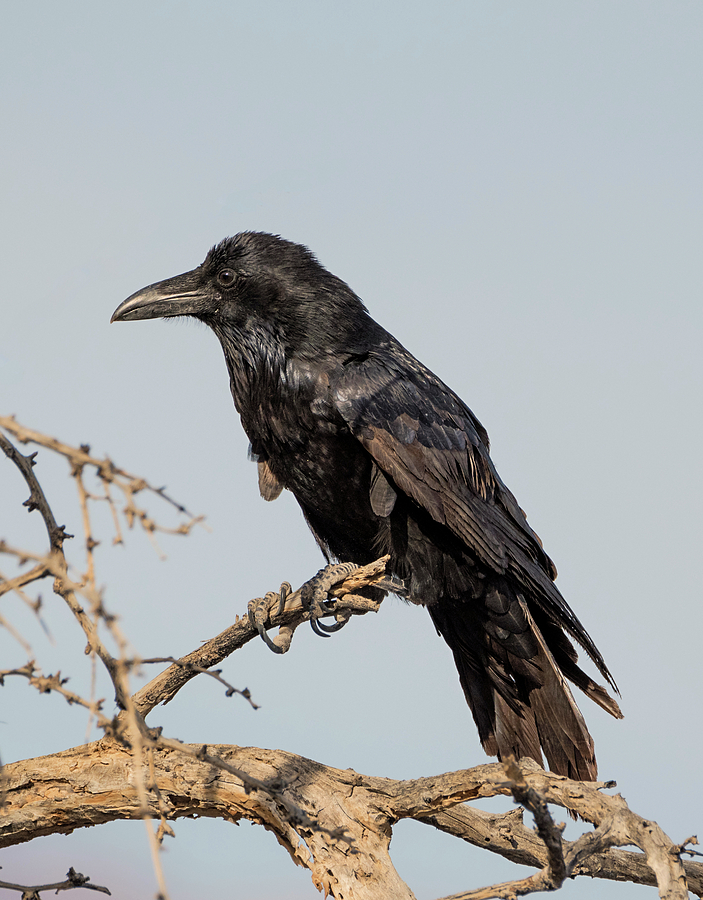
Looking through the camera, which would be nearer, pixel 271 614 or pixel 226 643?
pixel 226 643

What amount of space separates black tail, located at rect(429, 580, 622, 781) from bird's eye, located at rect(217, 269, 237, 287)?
71.1 inches

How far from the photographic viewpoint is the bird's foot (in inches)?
130

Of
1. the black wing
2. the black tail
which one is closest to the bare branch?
the black wing

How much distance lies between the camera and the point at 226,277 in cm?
395

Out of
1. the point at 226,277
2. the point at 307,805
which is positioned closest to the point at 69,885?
the point at 307,805

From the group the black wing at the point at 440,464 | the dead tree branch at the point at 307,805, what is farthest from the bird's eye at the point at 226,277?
the dead tree branch at the point at 307,805

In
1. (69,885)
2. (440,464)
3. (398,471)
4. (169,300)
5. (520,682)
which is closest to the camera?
(69,885)

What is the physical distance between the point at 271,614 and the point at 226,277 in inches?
64.1

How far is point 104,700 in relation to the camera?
136 centimetres

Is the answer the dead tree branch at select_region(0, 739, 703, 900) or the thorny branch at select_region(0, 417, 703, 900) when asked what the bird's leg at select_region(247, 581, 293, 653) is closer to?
the thorny branch at select_region(0, 417, 703, 900)

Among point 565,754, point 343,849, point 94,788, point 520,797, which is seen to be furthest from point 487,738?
point 520,797

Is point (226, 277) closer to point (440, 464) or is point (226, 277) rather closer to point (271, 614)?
point (440, 464)

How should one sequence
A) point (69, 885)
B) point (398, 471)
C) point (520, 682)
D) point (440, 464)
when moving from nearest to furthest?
point (69, 885)
point (398, 471)
point (440, 464)
point (520, 682)

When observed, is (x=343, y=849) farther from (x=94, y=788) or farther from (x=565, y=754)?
(x=565, y=754)
